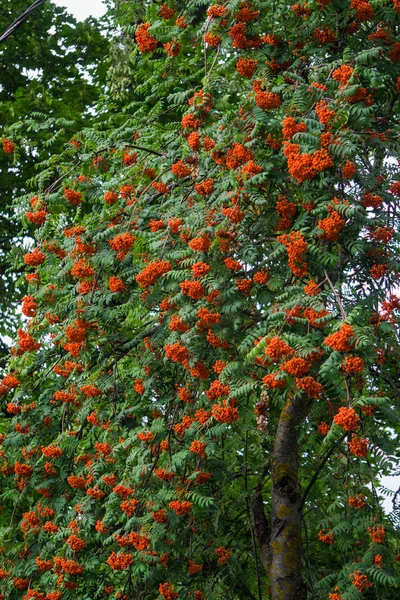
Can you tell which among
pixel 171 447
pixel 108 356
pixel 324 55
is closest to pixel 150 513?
pixel 171 447

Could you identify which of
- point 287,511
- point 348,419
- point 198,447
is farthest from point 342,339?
point 287,511

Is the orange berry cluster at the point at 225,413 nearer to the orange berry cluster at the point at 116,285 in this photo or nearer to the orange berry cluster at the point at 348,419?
the orange berry cluster at the point at 348,419

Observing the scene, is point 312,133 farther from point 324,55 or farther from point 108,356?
point 108,356

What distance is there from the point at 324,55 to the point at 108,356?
2.75m

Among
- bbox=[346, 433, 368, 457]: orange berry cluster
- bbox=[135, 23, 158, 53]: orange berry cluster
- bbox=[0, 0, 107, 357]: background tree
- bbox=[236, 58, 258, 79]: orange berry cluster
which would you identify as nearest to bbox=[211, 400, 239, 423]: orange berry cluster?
bbox=[346, 433, 368, 457]: orange berry cluster

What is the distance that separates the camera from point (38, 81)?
48.5 ft

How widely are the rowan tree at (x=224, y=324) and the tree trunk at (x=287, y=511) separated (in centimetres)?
2

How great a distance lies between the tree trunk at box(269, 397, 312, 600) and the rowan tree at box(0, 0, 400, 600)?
17mm

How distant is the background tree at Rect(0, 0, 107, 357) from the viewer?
1366cm

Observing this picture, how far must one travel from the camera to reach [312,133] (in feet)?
15.8

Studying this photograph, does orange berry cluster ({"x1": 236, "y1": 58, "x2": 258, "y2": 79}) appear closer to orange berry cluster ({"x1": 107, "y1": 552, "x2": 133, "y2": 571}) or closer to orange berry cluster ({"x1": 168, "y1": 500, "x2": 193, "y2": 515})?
orange berry cluster ({"x1": 168, "y1": 500, "x2": 193, "y2": 515})

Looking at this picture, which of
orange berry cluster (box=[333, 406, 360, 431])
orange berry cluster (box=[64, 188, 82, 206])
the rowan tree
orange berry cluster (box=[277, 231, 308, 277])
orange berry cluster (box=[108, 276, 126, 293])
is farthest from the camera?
orange berry cluster (box=[64, 188, 82, 206])

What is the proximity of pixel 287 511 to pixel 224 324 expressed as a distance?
196 cm

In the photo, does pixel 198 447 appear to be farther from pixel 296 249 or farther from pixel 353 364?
pixel 353 364
